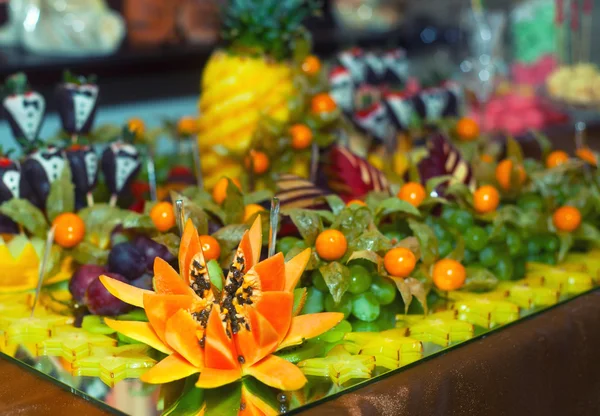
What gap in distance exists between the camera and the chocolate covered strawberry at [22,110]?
142 centimetres

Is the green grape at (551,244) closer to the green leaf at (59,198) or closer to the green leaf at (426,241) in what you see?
the green leaf at (426,241)

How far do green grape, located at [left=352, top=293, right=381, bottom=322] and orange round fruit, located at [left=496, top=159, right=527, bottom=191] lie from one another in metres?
0.45

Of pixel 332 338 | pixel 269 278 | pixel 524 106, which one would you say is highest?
pixel 269 278

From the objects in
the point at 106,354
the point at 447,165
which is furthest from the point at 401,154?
the point at 106,354

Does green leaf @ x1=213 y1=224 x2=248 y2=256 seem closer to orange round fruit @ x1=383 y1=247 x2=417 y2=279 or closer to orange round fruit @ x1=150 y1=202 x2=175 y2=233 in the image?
orange round fruit @ x1=150 y1=202 x2=175 y2=233

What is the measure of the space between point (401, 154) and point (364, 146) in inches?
5.1

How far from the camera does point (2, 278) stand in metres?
1.21

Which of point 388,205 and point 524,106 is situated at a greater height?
point 388,205

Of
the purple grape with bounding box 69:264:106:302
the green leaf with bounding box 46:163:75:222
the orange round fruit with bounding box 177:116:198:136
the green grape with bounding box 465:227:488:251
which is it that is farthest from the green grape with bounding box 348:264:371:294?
the orange round fruit with bounding box 177:116:198:136

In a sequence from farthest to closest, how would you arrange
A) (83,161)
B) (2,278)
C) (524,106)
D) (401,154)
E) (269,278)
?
(524,106), (401,154), (83,161), (2,278), (269,278)

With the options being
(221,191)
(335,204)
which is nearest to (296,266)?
(335,204)

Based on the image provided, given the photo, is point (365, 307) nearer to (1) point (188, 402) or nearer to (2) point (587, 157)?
(1) point (188, 402)

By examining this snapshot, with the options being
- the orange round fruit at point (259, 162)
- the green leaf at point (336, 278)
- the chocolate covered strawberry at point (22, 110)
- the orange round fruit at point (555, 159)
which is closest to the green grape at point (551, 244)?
the orange round fruit at point (555, 159)

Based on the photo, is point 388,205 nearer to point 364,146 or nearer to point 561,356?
point 561,356
